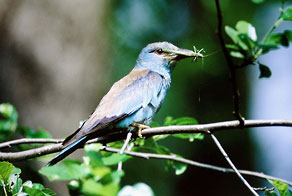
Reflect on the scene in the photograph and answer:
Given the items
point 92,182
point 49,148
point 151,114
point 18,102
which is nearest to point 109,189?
point 92,182

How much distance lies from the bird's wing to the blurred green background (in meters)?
0.49

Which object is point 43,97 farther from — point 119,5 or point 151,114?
point 119,5

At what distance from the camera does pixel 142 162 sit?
10.6 m

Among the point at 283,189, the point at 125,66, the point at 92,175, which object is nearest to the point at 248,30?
the point at 283,189

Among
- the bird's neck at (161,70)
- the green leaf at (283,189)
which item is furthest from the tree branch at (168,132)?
the bird's neck at (161,70)

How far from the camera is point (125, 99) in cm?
335

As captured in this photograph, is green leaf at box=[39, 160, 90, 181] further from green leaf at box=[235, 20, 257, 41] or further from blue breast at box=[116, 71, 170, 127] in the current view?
blue breast at box=[116, 71, 170, 127]

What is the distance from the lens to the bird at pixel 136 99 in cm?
288

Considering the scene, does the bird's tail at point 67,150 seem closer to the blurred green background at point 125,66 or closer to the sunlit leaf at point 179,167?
the sunlit leaf at point 179,167

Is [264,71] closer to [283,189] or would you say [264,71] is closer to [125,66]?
[283,189]

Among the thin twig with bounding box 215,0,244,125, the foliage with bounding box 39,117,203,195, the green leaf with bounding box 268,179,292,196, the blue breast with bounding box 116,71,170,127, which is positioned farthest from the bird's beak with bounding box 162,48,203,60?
the foliage with bounding box 39,117,203,195

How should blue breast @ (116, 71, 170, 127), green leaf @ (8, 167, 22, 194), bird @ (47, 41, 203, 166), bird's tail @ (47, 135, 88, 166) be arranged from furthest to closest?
blue breast @ (116, 71, 170, 127) < bird @ (47, 41, 203, 166) < bird's tail @ (47, 135, 88, 166) < green leaf @ (8, 167, 22, 194)

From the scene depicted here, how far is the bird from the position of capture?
113 inches

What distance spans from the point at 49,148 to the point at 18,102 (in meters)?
2.07
